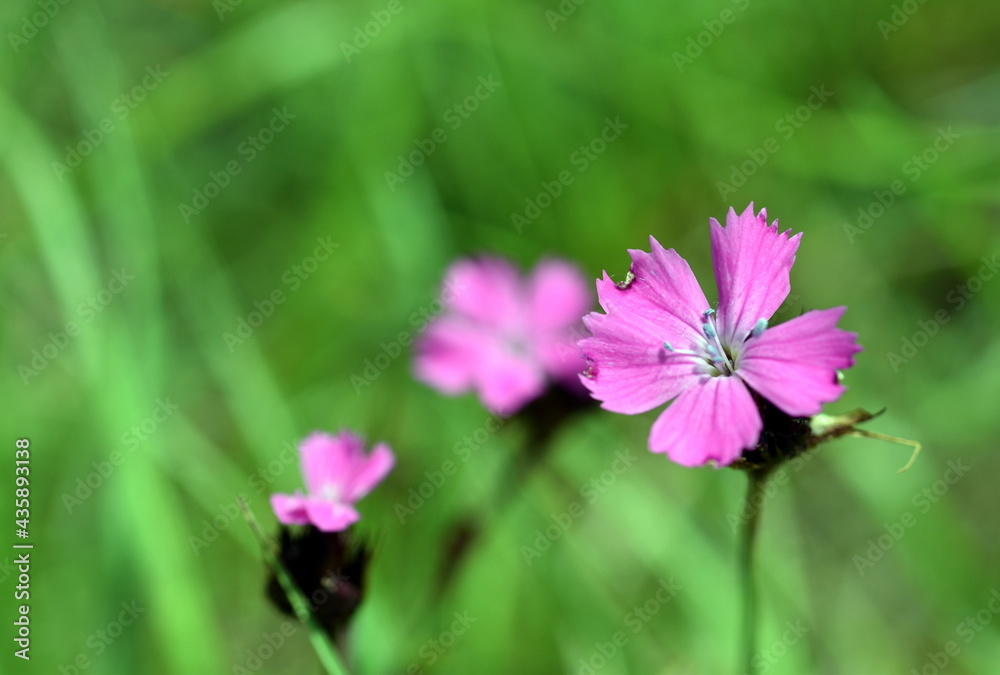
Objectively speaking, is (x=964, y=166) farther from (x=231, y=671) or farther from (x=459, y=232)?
(x=231, y=671)

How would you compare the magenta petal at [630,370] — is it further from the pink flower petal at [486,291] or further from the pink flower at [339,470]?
the pink flower petal at [486,291]

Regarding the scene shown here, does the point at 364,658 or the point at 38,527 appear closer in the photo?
the point at 364,658

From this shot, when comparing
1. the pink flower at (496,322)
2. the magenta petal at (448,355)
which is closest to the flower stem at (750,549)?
the pink flower at (496,322)

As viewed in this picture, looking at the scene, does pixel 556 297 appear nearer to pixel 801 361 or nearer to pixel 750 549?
pixel 750 549

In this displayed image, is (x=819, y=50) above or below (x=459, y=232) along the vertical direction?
above

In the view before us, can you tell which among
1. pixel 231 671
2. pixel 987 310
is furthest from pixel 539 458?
pixel 987 310

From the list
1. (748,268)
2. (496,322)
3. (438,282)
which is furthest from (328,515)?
(438,282)

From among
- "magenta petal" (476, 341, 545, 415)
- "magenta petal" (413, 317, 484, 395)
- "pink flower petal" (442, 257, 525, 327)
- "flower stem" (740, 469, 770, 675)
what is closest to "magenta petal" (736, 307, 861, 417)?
"flower stem" (740, 469, 770, 675)
